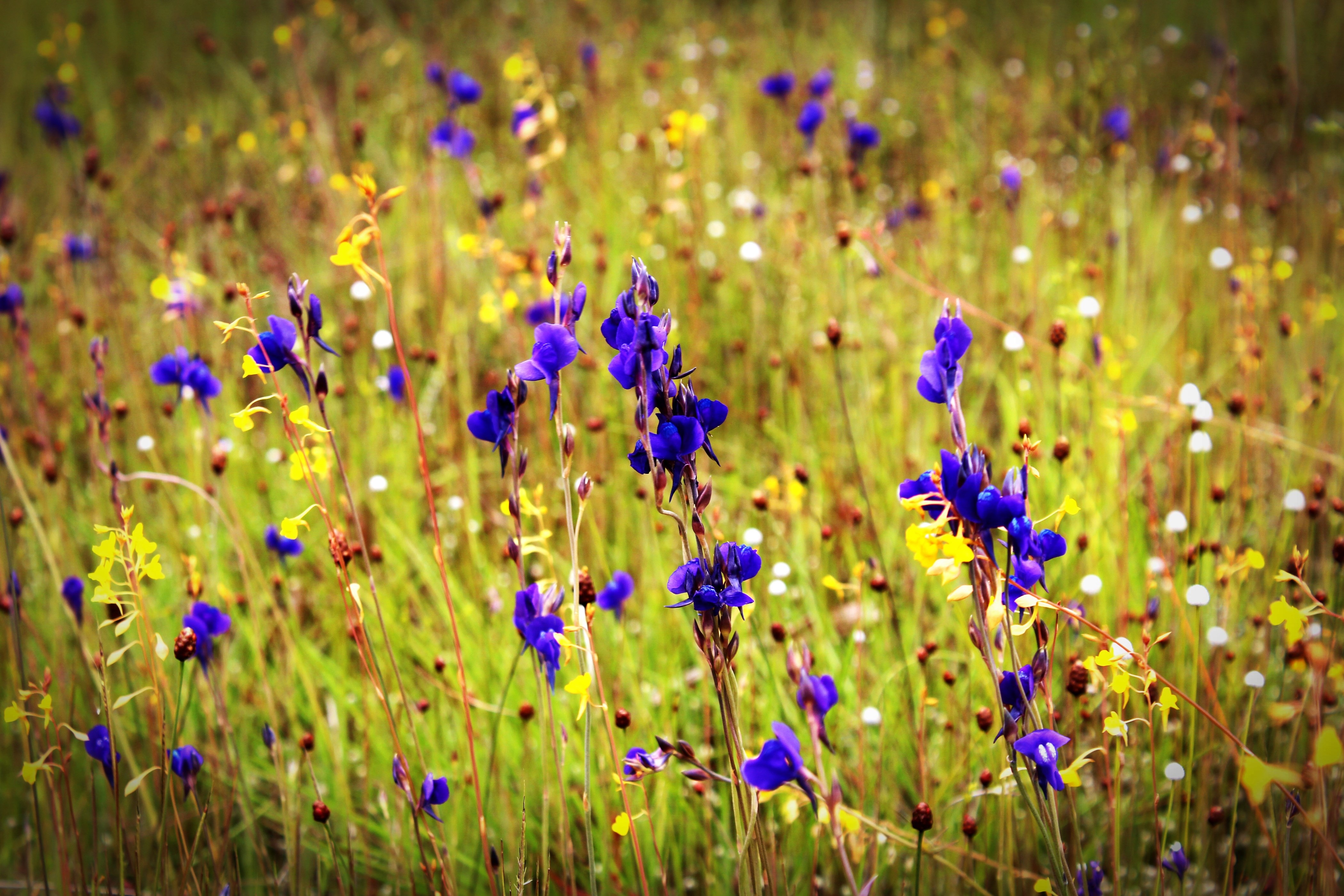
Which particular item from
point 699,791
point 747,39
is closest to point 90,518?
point 699,791

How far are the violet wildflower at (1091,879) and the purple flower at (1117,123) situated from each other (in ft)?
10.7

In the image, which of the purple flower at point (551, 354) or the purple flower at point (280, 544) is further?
the purple flower at point (280, 544)

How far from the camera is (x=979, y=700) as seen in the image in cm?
191

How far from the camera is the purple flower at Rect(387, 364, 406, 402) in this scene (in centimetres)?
248

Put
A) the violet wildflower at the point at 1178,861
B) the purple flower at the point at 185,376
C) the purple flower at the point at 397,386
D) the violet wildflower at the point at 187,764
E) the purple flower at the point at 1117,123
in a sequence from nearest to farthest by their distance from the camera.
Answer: the violet wildflower at the point at 1178,861 < the violet wildflower at the point at 187,764 < the purple flower at the point at 185,376 < the purple flower at the point at 397,386 < the purple flower at the point at 1117,123

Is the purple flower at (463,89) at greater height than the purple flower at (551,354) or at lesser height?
greater

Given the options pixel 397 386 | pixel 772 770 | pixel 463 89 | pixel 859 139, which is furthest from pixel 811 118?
pixel 772 770

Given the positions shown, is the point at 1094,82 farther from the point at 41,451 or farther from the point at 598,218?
the point at 41,451

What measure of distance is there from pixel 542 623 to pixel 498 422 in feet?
0.97

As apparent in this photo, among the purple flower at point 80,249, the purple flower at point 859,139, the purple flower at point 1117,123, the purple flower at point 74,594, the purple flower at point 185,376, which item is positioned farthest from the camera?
the purple flower at point 1117,123

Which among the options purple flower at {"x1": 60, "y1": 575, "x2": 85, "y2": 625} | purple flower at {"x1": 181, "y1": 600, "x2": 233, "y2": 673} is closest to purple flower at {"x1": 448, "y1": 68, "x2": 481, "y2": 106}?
purple flower at {"x1": 60, "y1": 575, "x2": 85, "y2": 625}

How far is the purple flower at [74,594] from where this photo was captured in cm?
163

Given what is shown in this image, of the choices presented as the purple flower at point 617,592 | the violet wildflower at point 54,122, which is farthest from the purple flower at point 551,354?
the violet wildflower at point 54,122

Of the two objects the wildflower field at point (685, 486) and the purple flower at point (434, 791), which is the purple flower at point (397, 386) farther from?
the purple flower at point (434, 791)
